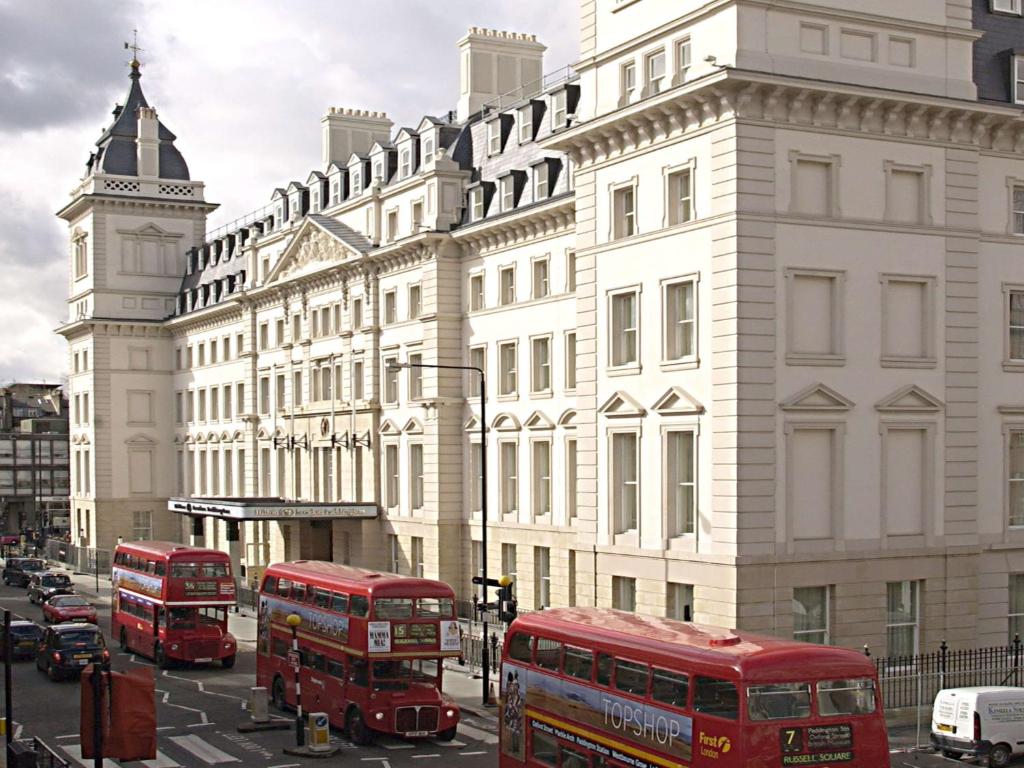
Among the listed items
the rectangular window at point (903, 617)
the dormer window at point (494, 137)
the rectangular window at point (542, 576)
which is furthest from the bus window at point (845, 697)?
the dormer window at point (494, 137)

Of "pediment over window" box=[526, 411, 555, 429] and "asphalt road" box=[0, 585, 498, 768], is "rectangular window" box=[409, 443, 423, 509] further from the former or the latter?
"asphalt road" box=[0, 585, 498, 768]

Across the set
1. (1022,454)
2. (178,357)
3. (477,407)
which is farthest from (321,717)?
(178,357)

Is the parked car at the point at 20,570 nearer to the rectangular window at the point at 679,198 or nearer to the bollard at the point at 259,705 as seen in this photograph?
the bollard at the point at 259,705

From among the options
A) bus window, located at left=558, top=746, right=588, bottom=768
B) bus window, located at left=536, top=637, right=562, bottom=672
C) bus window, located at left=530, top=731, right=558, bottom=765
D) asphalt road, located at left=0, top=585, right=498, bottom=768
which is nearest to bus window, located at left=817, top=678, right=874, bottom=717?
bus window, located at left=558, top=746, right=588, bottom=768

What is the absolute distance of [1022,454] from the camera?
136 feet

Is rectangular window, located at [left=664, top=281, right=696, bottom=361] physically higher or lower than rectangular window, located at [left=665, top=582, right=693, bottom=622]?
higher

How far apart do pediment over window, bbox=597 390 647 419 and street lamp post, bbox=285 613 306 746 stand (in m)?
10.2

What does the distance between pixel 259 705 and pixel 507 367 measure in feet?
69.5

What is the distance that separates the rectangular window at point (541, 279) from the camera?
170 ft

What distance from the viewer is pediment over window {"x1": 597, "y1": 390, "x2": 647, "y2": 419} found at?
1564 inches

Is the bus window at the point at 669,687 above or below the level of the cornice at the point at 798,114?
below

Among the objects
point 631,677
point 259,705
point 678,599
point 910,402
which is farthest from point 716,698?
point 910,402

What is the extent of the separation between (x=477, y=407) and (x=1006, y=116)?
23.7 metres

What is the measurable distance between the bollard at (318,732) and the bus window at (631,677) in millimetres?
10146
